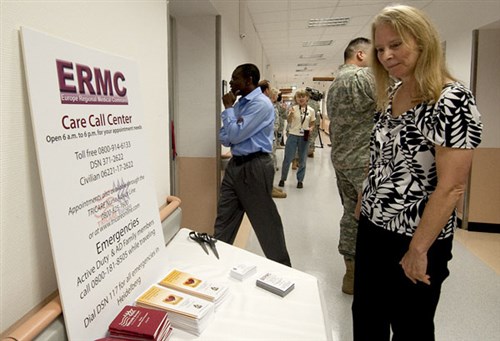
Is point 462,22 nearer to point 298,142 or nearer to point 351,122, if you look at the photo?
point 351,122

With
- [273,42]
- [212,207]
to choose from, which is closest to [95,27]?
[212,207]

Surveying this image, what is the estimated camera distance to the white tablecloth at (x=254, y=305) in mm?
880

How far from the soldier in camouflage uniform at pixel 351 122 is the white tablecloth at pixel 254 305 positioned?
3.56 feet

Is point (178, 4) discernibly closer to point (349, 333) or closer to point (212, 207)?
point (212, 207)

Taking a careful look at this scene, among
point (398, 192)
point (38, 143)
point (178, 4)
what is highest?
point (178, 4)

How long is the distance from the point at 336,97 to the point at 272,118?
45 centimetres

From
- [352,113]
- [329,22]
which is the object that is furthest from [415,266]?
[329,22]

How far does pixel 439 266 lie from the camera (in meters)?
1.22

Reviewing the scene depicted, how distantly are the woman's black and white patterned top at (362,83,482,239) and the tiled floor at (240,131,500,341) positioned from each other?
3.35ft

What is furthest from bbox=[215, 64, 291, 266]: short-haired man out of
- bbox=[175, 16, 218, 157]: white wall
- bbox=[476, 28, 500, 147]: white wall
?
bbox=[476, 28, 500, 147]: white wall

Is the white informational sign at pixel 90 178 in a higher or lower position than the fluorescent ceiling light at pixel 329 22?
lower

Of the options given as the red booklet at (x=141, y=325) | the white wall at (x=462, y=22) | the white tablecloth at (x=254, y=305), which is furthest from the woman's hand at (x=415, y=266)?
the white wall at (x=462, y=22)

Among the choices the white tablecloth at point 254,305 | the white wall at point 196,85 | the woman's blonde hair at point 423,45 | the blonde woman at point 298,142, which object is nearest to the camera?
the white tablecloth at point 254,305

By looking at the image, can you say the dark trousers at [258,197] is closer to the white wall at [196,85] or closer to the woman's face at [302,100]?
the white wall at [196,85]
